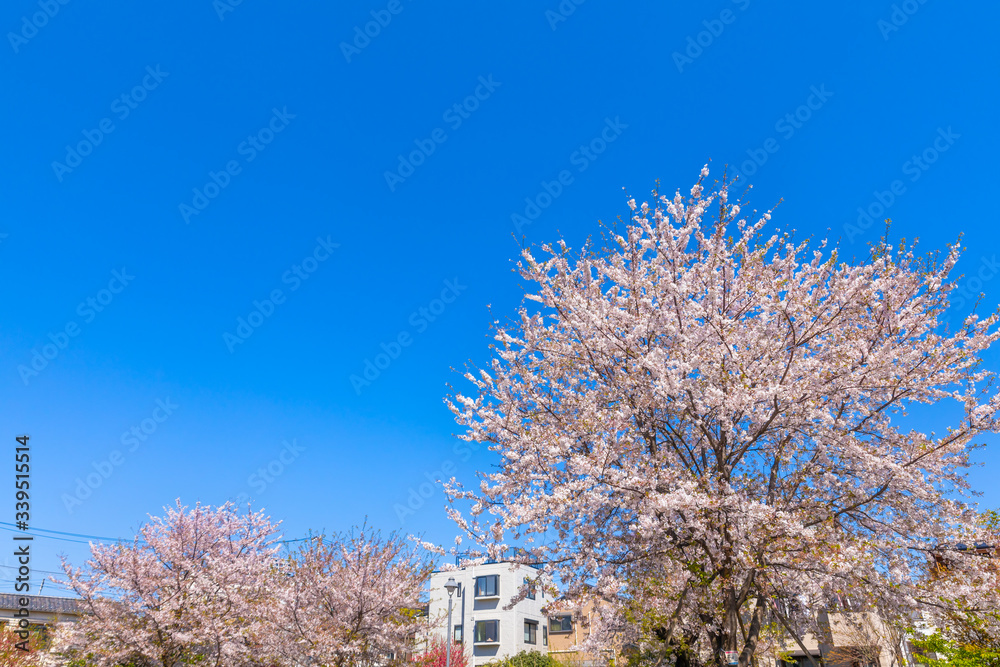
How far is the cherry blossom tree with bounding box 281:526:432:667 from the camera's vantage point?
1853cm

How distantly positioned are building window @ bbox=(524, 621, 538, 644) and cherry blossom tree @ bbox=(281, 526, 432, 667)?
33222 millimetres

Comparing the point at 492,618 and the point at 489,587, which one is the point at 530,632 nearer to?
the point at 492,618

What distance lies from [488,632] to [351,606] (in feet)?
115

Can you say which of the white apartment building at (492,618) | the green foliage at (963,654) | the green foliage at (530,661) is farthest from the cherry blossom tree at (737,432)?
the white apartment building at (492,618)

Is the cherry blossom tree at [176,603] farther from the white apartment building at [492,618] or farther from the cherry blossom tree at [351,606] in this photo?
the white apartment building at [492,618]

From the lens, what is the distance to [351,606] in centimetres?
1950

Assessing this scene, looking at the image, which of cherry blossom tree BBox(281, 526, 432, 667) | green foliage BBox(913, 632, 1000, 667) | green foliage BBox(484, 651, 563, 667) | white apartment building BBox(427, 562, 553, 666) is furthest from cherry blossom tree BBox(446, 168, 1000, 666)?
white apartment building BBox(427, 562, 553, 666)

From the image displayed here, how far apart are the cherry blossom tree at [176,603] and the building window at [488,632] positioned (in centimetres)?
3472

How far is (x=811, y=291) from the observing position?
32.5ft

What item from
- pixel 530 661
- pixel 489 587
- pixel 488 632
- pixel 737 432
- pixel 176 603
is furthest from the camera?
pixel 489 587

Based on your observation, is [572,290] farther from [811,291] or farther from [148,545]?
[148,545]

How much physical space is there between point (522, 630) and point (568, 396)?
46.1 meters

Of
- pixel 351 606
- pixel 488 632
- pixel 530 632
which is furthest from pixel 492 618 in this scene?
pixel 351 606

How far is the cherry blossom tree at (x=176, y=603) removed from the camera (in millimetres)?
17234
